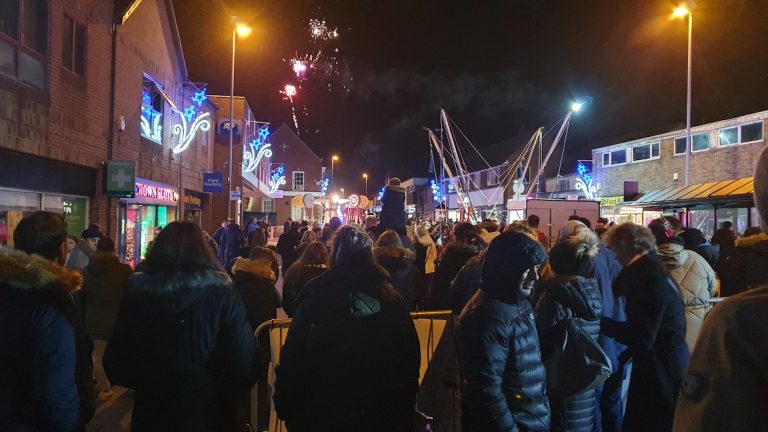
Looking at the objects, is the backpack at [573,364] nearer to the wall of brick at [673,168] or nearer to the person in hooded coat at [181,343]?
the person in hooded coat at [181,343]

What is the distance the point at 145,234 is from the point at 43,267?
49.7 ft

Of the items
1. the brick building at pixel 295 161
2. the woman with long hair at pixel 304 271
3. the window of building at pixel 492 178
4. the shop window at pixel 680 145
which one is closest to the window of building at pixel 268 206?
the brick building at pixel 295 161

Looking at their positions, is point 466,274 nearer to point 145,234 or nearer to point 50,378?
point 50,378

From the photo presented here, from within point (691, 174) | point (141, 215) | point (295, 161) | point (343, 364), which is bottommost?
point (343, 364)

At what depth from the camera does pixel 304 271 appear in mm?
5902

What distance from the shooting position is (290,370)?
2947 mm

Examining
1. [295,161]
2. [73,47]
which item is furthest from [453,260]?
[295,161]

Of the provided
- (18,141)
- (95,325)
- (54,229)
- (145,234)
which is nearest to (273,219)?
(145,234)

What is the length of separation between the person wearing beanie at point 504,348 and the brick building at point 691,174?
1387 cm

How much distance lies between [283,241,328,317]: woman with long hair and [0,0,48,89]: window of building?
21.9 ft

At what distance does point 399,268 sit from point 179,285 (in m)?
3.56

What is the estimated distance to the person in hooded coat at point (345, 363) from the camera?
291 centimetres

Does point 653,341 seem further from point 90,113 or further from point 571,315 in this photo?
point 90,113

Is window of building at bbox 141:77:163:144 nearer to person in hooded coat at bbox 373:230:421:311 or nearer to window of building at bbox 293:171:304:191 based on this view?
person in hooded coat at bbox 373:230:421:311
